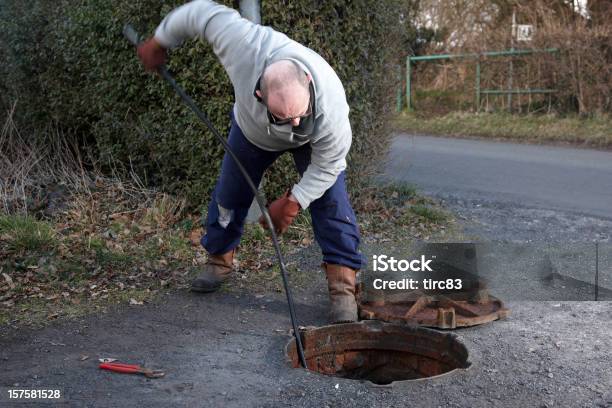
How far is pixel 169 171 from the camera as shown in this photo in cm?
711

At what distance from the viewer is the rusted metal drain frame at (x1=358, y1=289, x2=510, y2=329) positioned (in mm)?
4527

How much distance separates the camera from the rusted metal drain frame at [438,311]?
14.9 feet

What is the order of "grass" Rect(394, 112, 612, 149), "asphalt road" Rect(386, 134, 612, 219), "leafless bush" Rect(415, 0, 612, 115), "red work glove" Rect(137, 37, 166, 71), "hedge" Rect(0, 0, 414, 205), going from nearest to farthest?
1. "red work glove" Rect(137, 37, 166, 71)
2. "hedge" Rect(0, 0, 414, 205)
3. "asphalt road" Rect(386, 134, 612, 219)
4. "grass" Rect(394, 112, 612, 149)
5. "leafless bush" Rect(415, 0, 612, 115)

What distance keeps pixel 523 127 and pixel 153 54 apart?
36.4 ft

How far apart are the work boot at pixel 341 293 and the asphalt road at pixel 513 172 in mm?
3808

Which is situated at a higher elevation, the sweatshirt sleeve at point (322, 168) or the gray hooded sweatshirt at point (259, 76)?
the gray hooded sweatshirt at point (259, 76)

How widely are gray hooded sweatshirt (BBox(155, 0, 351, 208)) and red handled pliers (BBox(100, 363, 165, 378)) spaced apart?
1176 mm

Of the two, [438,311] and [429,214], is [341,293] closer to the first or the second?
[438,311]

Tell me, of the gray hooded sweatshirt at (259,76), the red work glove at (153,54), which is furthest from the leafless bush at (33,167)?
the gray hooded sweatshirt at (259,76)

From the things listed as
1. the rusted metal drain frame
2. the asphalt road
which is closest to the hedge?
the asphalt road

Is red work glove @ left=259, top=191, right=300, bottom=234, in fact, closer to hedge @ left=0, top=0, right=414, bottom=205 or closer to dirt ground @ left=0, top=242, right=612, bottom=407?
dirt ground @ left=0, top=242, right=612, bottom=407

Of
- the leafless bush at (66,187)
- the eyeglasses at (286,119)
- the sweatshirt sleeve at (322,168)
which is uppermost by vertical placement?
the eyeglasses at (286,119)

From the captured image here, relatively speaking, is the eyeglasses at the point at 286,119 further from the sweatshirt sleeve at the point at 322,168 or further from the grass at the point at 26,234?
the grass at the point at 26,234

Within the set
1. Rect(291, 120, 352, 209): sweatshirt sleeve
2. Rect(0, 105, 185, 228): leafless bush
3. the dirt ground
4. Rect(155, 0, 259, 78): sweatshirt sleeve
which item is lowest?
the dirt ground
